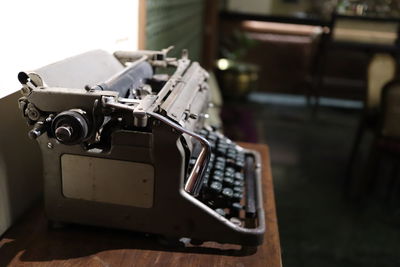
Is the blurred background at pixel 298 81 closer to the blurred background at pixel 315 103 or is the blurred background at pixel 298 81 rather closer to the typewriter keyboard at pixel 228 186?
the blurred background at pixel 315 103

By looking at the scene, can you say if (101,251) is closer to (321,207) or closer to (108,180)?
(108,180)

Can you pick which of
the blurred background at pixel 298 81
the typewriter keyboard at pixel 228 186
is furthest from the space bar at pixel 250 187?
the blurred background at pixel 298 81

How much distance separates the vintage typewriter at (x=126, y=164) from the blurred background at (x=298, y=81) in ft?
0.55

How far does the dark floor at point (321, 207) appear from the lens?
279 cm

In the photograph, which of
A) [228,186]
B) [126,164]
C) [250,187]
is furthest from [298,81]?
[126,164]

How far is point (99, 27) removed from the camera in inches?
65.4

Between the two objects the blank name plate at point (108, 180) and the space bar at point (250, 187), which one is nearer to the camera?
the blank name plate at point (108, 180)

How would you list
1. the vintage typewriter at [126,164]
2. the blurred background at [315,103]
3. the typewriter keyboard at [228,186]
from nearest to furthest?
the vintage typewriter at [126,164] → the typewriter keyboard at [228,186] → the blurred background at [315,103]

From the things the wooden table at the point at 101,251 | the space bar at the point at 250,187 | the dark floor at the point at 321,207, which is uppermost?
the space bar at the point at 250,187

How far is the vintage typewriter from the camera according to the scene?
1022 millimetres

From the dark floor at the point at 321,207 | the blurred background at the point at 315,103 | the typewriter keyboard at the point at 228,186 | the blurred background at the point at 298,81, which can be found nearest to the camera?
the typewriter keyboard at the point at 228,186

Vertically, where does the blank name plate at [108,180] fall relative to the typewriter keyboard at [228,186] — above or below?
above

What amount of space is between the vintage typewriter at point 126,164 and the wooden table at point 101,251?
0.04 m

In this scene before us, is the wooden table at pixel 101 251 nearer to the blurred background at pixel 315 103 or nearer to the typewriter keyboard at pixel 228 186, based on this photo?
the typewriter keyboard at pixel 228 186
